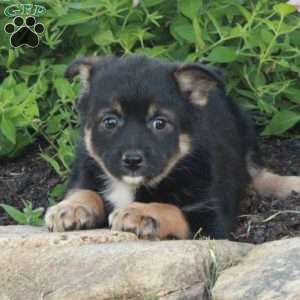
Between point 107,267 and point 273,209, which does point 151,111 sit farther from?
point 273,209

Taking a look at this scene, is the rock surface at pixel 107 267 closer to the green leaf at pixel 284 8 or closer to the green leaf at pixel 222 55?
the green leaf at pixel 222 55

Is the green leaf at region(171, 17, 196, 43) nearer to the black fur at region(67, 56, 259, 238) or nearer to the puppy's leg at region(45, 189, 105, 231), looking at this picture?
the black fur at region(67, 56, 259, 238)

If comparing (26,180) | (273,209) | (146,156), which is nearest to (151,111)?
(146,156)

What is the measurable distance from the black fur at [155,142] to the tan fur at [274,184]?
0.67 m

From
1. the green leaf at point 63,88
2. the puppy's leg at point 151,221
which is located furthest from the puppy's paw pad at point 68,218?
the green leaf at point 63,88

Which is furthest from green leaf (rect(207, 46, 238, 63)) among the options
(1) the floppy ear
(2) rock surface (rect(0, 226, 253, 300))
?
(2) rock surface (rect(0, 226, 253, 300))

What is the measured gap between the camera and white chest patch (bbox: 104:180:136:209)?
5.69m

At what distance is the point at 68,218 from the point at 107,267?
2.81ft

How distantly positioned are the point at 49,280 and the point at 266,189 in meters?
2.53

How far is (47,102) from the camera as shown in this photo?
714cm

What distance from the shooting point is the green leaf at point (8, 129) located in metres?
6.51

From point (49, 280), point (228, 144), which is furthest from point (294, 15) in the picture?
point (49, 280)

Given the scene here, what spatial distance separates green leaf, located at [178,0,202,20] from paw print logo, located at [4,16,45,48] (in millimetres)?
1094

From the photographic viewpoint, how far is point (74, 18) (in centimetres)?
662
